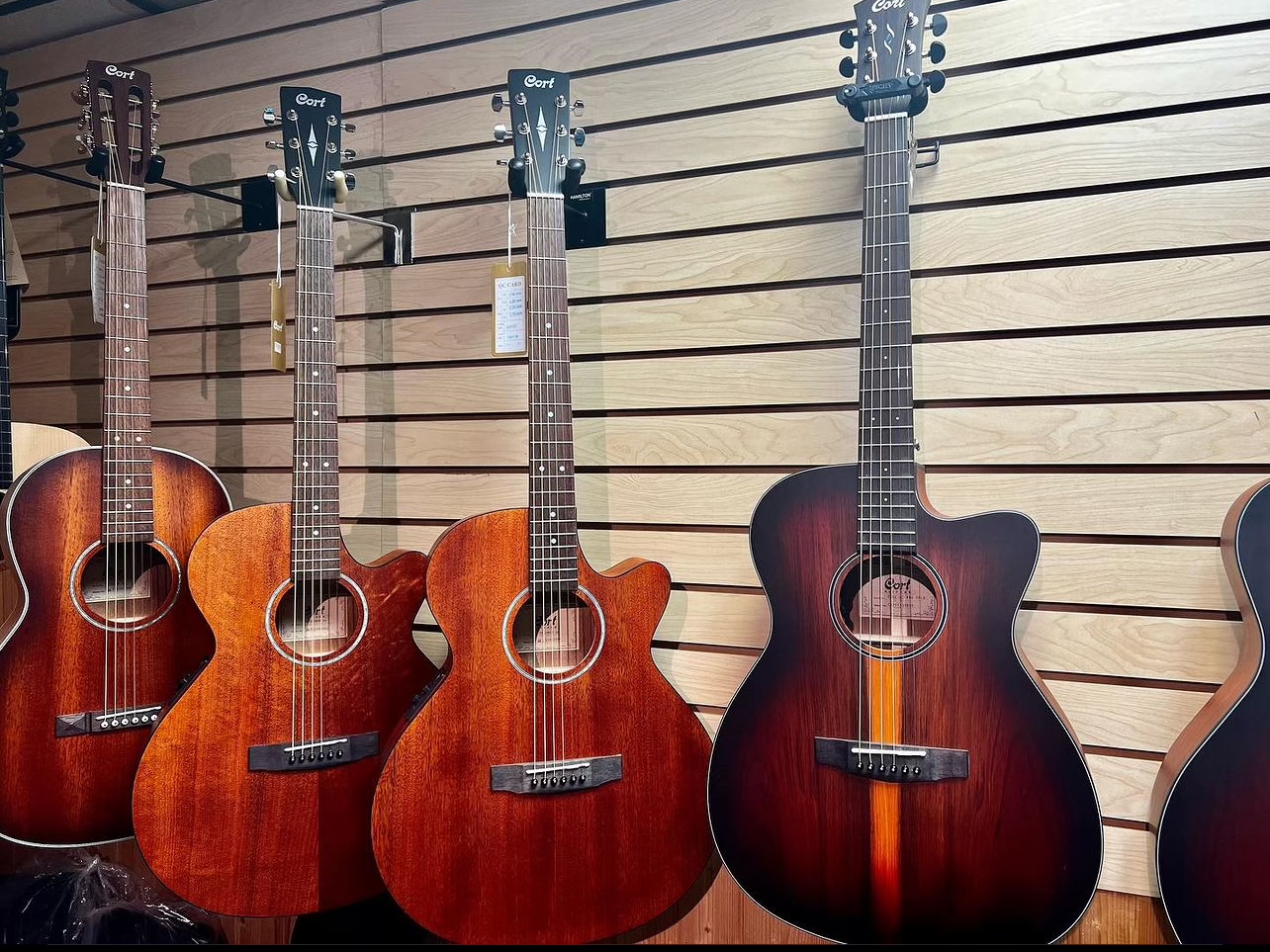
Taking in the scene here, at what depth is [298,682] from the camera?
6.16ft

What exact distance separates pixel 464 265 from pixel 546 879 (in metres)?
1.50

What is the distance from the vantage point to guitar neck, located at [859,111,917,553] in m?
1.63

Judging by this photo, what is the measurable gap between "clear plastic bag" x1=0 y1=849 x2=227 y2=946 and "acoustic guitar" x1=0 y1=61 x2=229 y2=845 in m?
0.29

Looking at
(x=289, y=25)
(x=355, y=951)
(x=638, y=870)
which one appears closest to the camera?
(x=638, y=870)

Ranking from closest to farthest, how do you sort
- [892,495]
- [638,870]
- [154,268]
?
[892,495] < [638,870] < [154,268]

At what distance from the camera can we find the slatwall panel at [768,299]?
172 centimetres

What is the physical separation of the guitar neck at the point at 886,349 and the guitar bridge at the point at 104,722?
1.59m

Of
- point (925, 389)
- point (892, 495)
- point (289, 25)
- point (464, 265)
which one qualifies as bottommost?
point (892, 495)

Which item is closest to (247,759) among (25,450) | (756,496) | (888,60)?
(25,450)

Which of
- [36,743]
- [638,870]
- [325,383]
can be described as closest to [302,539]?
[325,383]

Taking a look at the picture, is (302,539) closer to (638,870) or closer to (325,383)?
(325,383)

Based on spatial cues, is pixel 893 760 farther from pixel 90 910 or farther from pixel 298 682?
pixel 90 910

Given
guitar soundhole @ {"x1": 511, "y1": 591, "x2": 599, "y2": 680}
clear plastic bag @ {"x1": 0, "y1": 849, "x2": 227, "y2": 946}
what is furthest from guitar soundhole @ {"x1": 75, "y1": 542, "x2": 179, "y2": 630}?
guitar soundhole @ {"x1": 511, "y1": 591, "x2": 599, "y2": 680}

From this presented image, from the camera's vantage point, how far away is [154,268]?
272 centimetres
